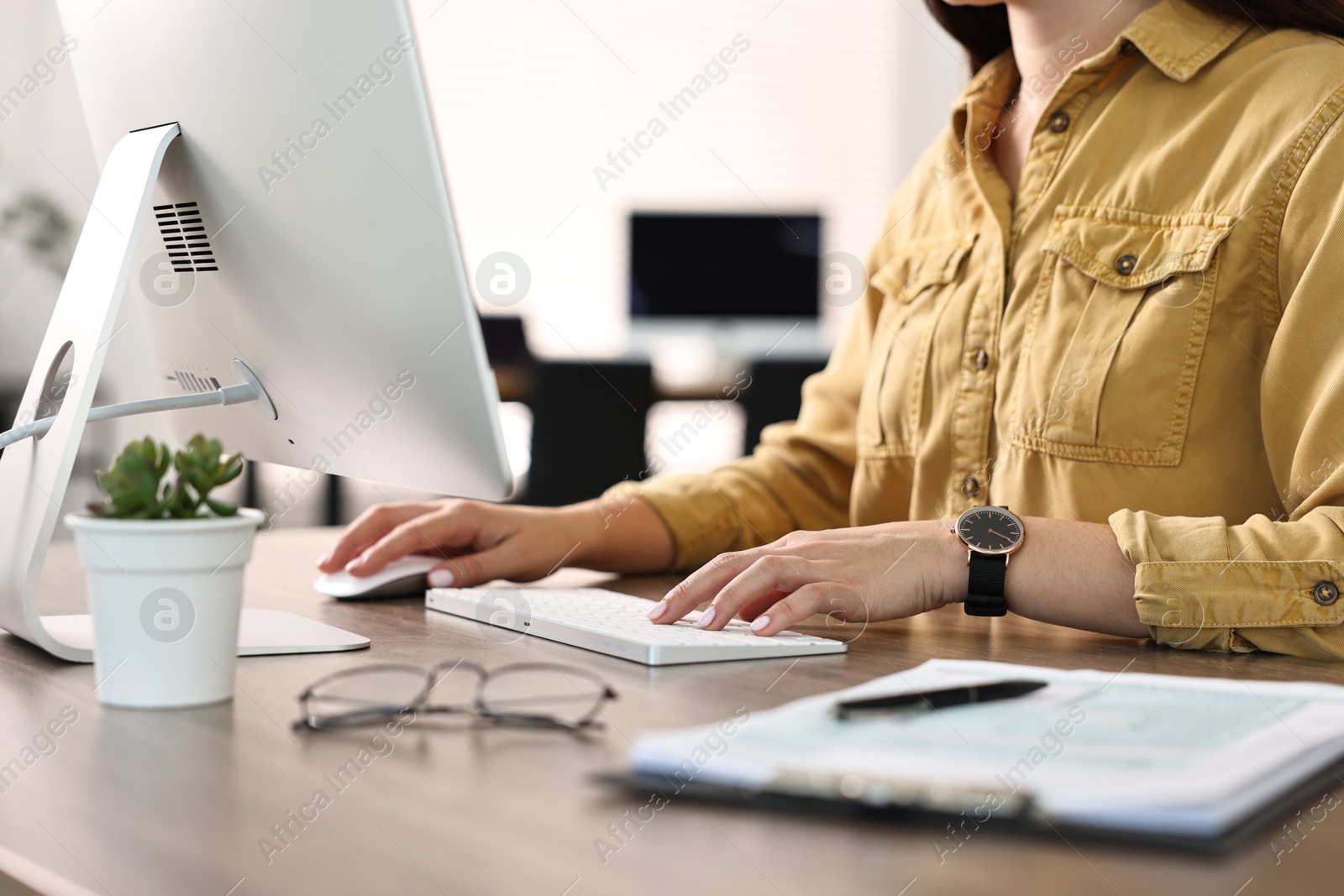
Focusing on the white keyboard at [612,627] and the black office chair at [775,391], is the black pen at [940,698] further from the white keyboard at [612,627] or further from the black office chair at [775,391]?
the black office chair at [775,391]

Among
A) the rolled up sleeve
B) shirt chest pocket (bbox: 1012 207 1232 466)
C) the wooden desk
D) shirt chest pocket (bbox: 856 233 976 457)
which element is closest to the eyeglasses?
the wooden desk

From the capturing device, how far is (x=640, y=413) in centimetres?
355

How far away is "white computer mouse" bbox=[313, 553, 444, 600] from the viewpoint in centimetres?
108

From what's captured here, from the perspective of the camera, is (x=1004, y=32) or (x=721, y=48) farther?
(x=721, y=48)

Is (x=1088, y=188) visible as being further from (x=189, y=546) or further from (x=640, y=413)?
(x=640, y=413)

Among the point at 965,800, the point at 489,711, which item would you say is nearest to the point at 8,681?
the point at 489,711

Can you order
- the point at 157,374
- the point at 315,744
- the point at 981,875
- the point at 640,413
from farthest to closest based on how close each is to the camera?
the point at 640,413 → the point at 157,374 → the point at 315,744 → the point at 981,875

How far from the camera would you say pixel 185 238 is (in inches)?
37.0

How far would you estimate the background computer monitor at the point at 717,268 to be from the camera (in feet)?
15.1

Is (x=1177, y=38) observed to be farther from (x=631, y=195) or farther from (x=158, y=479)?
(x=631, y=195)

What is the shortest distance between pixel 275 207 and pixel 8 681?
0.34 m

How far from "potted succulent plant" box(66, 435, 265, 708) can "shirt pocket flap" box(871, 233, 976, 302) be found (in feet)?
2.94

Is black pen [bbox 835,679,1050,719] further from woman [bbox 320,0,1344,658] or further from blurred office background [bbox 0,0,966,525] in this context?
blurred office background [bbox 0,0,966,525]

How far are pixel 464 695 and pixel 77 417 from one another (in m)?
0.32
